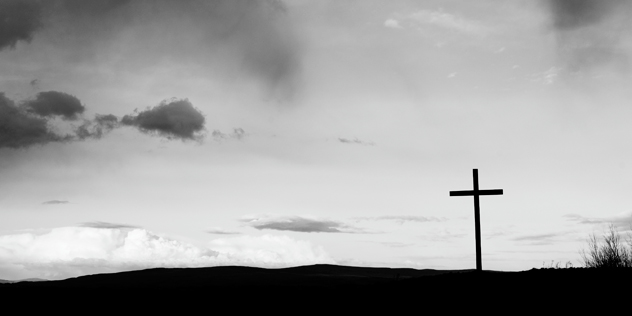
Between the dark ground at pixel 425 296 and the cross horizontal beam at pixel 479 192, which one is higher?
the cross horizontal beam at pixel 479 192

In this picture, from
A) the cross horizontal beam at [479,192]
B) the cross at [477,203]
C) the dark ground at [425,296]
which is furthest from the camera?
the cross horizontal beam at [479,192]

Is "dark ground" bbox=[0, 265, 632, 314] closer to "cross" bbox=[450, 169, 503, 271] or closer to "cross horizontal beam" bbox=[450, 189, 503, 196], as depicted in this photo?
"cross" bbox=[450, 169, 503, 271]

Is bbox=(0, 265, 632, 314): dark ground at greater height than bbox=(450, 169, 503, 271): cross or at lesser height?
lesser

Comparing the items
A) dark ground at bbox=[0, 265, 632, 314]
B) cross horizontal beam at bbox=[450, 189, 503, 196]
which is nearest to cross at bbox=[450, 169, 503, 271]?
cross horizontal beam at bbox=[450, 189, 503, 196]

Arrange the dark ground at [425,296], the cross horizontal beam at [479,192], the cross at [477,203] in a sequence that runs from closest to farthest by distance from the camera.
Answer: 1. the dark ground at [425,296]
2. the cross at [477,203]
3. the cross horizontal beam at [479,192]

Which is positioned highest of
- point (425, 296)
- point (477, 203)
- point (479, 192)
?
point (479, 192)

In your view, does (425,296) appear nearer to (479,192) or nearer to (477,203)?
(477,203)

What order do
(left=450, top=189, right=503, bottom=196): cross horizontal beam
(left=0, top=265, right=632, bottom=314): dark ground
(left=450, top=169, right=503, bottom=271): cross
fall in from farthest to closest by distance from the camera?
1. (left=450, top=189, right=503, bottom=196): cross horizontal beam
2. (left=450, top=169, right=503, bottom=271): cross
3. (left=0, top=265, right=632, bottom=314): dark ground

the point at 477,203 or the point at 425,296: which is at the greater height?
the point at 477,203

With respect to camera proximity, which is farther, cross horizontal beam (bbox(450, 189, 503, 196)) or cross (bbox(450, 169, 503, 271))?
cross horizontal beam (bbox(450, 189, 503, 196))

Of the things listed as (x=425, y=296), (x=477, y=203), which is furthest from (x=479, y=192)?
(x=425, y=296)

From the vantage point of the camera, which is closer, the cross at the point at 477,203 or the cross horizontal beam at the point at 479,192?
the cross at the point at 477,203

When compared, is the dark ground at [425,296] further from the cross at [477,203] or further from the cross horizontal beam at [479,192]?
the cross horizontal beam at [479,192]

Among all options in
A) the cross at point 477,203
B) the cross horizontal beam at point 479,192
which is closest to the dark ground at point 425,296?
the cross at point 477,203
